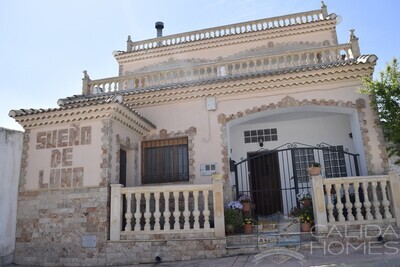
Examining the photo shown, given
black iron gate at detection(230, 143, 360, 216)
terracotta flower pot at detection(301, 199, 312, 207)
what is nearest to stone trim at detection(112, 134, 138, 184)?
black iron gate at detection(230, 143, 360, 216)

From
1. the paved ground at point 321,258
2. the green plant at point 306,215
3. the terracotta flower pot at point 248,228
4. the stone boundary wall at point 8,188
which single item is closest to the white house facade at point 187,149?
the stone boundary wall at point 8,188

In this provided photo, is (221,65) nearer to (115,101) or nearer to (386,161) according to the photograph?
(115,101)

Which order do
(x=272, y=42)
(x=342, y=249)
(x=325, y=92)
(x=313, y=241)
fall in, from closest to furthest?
(x=342, y=249), (x=313, y=241), (x=325, y=92), (x=272, y=42)

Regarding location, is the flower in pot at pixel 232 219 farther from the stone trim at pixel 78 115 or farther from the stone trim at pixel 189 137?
the stone trim at pixel 78 115

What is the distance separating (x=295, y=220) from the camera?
25.2ft

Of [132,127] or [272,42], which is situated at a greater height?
[272,42]

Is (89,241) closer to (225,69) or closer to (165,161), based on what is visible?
(165,161)

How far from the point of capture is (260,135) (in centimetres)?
1070

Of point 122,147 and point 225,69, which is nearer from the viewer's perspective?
point 122,147

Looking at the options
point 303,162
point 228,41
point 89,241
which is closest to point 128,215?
point 89,241

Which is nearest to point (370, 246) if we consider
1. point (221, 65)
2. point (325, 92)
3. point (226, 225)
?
point (226, 225)

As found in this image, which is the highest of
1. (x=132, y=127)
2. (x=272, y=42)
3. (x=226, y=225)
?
(x=272, y=42)

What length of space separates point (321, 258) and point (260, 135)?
5.31 meters

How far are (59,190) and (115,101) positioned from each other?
2.63 m
